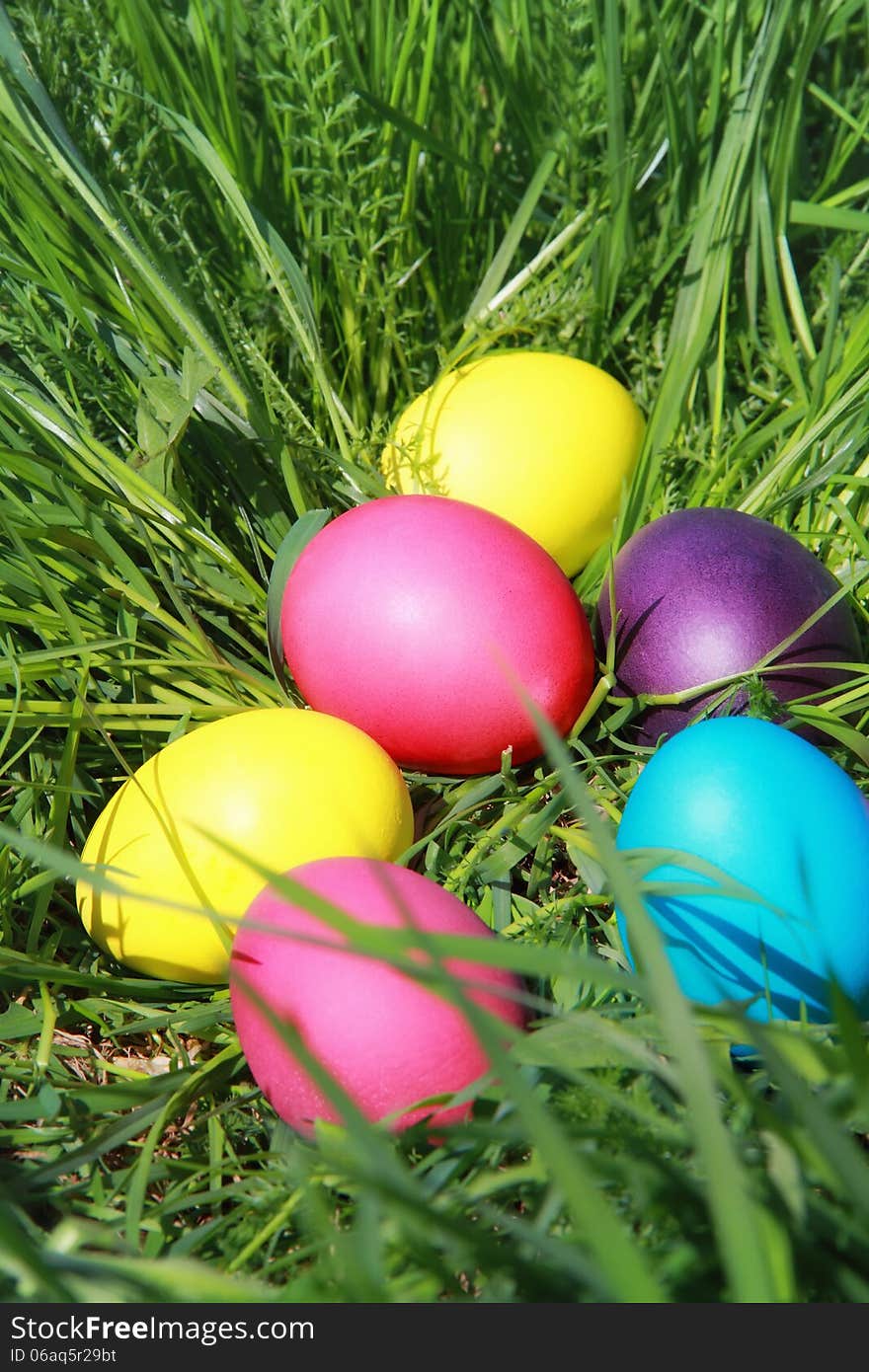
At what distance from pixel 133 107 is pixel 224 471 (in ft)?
1.86

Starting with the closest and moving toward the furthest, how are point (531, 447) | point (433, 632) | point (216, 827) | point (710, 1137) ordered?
point (710, 1137)
point (216, 827)
point (433, 632)
point (531, 447)

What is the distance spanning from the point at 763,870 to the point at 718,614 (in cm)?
38

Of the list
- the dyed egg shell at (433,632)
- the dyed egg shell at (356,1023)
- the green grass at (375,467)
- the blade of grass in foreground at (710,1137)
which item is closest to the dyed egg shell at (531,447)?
the green grass at (375,467)

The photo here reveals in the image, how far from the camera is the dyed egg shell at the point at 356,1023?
0.91m

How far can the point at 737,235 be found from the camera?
1.71 meters

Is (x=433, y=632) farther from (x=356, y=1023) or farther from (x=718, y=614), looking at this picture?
(x=356, y=1023)

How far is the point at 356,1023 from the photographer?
2.98ft

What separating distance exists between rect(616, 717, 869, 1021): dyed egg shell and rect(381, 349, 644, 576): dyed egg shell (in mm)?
528

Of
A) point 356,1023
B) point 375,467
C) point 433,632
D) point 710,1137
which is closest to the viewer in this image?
→ point 710,1137

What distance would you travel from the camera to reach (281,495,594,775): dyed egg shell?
1213 millimetres

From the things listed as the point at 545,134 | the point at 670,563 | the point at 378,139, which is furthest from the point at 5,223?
the point at 670,563

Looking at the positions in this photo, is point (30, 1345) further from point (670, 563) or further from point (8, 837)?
point (670, 563)

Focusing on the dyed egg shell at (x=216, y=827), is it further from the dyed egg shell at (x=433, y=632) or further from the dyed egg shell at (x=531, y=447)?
the dyed egg shell at (x=531, y=447)

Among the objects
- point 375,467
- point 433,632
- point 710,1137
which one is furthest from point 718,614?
point 710,1137
